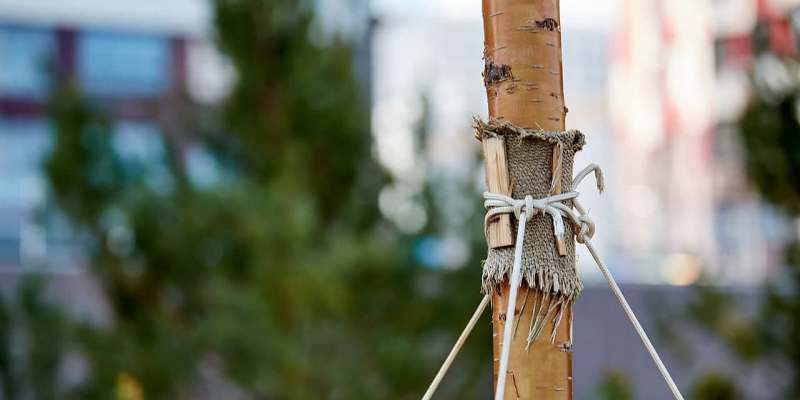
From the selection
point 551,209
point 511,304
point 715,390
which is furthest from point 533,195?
point 715,390

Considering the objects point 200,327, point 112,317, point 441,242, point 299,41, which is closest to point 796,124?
point 441,242

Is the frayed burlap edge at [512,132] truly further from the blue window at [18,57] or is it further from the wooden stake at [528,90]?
the blue window at [18,57]

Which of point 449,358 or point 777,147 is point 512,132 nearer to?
point 449,358

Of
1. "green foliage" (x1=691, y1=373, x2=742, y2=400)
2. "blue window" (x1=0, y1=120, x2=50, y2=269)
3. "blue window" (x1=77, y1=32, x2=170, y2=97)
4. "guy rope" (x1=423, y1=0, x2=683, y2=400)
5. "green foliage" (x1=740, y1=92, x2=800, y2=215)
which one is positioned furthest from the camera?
"blue window" (x1=77, y1=32, x2=170, y2=97)

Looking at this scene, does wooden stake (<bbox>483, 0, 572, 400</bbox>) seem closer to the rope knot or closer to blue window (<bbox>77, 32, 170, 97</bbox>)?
the rope knot

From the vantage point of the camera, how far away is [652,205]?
968 inches

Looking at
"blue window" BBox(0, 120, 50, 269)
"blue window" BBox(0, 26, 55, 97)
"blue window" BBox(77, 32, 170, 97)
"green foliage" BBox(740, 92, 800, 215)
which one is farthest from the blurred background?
"blue window" BBox(0, 26, 55, 97)

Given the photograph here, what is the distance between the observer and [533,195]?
1.19 metres

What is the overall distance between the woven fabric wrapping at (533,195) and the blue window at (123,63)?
14.3 m

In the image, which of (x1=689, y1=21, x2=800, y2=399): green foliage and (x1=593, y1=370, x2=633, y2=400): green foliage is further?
(x1=689, y1=21, x2=800, y2=399): green foliage

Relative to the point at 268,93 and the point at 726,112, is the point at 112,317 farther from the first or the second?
the point at 726,112

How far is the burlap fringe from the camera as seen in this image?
3.82 feet

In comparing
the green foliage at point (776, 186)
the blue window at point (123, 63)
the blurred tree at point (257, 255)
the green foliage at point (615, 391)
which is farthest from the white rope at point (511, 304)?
the blue window at point (123, 63)

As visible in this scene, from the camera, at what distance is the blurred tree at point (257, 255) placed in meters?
4.95
